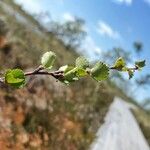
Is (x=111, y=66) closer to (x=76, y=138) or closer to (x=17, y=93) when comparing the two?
(x=17, y=93)

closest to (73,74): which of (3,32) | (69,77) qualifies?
(69,77)

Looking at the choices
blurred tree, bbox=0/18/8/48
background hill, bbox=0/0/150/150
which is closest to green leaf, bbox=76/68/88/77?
background hill, bbox=0/0/150/150

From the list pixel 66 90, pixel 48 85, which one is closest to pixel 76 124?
pixel 48 85

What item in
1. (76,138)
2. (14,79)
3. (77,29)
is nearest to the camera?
(14,79)

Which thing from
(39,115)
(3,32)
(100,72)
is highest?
(3,32)

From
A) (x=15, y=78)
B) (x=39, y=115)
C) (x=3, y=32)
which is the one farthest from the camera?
(x=3, y=32)

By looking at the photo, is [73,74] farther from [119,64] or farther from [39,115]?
[39,115]
